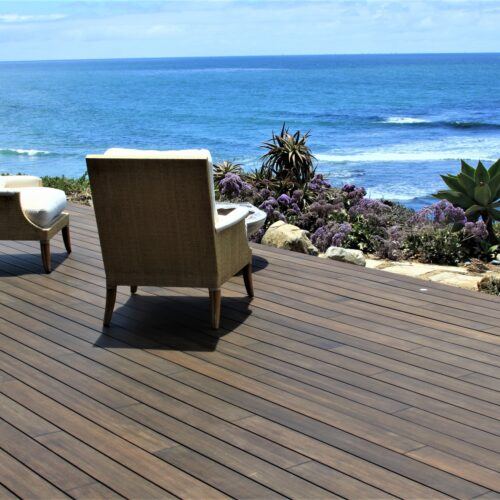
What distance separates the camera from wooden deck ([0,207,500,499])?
2457 millimetres

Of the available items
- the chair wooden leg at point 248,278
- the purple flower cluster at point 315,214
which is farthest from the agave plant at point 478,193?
the chair wooden leg at point 248,278

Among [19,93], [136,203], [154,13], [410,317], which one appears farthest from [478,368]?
[154,13]

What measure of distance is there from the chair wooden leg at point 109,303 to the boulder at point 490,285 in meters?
2.32

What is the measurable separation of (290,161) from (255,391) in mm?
4906

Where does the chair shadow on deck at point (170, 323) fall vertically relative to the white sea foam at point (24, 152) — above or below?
above

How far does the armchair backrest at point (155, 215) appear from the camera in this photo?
3.62 meters

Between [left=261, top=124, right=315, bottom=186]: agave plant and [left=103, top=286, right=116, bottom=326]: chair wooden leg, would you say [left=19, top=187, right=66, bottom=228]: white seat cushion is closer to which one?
[left=103, top=286, right=116, bottom=326]: chair wooden leg

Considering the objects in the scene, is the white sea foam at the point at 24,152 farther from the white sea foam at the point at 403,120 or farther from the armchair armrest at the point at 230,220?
the armchair armrest at the point at 230,220

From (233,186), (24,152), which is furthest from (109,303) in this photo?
(24,152)

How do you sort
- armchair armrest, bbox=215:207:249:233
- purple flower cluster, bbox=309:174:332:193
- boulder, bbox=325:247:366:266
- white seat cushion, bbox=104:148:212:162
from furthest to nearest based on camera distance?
purple flower cluster, bbox=309:174:332:193 → boulder, bbox=325:247:366:266 → armchair armrest, bbox=215:207:249:233 → white seat cushion, bbox=104:148:212:162

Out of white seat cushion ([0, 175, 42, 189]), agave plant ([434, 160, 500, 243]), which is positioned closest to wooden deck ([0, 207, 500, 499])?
white seat cushion ([0, 175, 42, 189])

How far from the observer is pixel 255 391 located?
313 cm

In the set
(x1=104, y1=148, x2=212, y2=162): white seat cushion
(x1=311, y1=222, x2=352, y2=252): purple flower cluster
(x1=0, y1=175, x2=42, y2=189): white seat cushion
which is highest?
(x1=104, y1=148, x2=212, y2=162): white seat cushion

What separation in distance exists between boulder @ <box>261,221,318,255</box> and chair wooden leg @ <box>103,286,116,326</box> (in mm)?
2086
